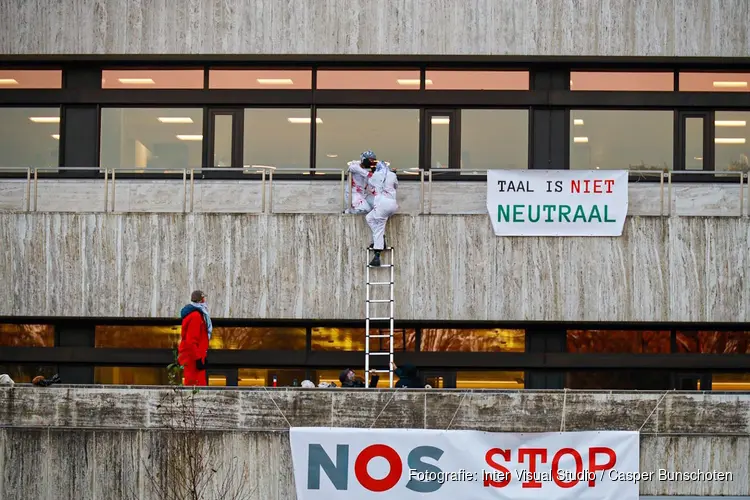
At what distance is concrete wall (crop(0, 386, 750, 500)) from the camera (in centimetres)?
1534

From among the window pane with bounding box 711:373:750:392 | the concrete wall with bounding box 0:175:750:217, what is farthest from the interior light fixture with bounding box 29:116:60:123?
the window pane with bounding box 711:373:750:392

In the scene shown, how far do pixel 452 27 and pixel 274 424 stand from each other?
9359mm

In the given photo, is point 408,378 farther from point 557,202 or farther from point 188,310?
point 557,202

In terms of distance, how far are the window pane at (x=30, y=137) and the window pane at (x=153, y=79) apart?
4.33 feet

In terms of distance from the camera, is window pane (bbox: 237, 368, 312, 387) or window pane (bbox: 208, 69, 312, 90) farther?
window pane (bbox: 208, 69, 312, 90)

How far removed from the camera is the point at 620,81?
2212 centimetres

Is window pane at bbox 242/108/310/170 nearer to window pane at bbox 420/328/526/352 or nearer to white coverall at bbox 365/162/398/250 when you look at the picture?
white coverall at bbox 365/162/398/250

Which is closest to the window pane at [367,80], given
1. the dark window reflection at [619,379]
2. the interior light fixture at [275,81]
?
the interior light fixture at [275,81]

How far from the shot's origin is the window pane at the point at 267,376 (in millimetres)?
21344

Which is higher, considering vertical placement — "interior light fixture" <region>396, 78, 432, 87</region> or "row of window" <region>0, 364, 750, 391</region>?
"interior light fixture" <region>396, 78, 432, 87</region>

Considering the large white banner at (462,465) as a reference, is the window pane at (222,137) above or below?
above

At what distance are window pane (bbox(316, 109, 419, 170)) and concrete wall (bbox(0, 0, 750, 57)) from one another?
1.49 metres

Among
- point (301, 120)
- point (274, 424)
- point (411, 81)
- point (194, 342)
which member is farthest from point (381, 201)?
point (274, 424)

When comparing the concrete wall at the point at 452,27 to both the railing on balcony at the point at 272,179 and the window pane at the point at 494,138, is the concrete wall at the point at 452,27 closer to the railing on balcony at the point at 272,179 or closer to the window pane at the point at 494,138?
the window pane at the point at 494,138
